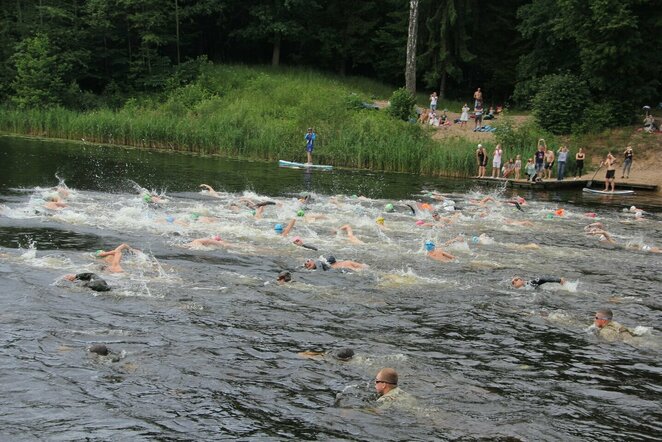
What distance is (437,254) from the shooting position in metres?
17.3

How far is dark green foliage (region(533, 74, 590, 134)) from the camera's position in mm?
42281

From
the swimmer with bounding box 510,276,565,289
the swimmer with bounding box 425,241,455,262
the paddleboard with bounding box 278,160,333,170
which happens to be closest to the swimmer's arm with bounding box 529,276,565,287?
the swimmer with bounding box 510,276,565,289

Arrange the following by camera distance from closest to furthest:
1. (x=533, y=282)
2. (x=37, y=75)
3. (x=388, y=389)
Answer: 1. (x=388, y=389)
2. (x=533, y=282)
3. (x=37, y=75)

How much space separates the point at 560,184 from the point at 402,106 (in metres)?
13.2

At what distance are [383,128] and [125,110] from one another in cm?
1912

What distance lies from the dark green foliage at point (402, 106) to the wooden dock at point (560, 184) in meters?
10.3

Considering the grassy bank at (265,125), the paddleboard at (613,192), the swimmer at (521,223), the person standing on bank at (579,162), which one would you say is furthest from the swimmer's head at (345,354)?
the person standing on bank at (579,162)

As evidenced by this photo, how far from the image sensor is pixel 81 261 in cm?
1530

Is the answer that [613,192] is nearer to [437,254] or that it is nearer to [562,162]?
[562,162]

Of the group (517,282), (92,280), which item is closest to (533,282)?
(517,282)

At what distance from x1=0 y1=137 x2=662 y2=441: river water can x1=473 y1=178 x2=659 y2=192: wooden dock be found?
11138mm

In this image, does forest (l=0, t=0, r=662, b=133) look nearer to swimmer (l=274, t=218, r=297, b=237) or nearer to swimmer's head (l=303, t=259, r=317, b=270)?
swimmer (l=274, t=218, r=297, b=237)

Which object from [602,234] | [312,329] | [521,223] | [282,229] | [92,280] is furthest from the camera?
[521,223]

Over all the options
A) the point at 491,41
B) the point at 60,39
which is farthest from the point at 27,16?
the point at 491,41
